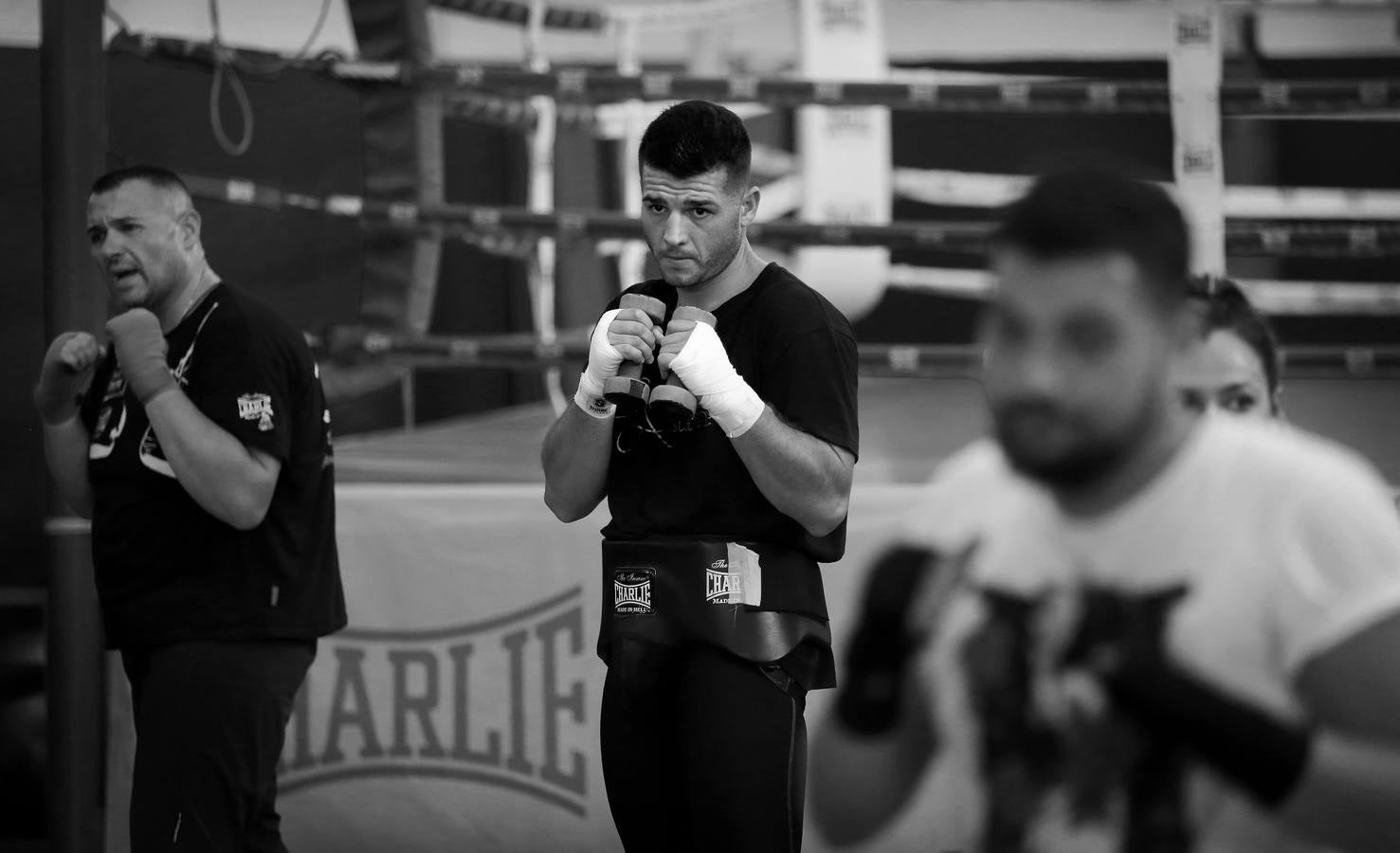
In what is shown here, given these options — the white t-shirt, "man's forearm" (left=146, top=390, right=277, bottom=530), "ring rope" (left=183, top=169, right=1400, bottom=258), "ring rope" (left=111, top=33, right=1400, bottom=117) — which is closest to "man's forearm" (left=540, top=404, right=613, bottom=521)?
"man's forearm" (left=146, top=390, right=277, bottom=530)

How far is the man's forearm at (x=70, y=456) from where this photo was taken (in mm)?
2793

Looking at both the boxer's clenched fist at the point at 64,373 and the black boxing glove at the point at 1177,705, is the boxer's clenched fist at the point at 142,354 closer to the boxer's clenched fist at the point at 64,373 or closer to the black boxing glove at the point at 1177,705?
the boxer's clenched fist at the point at 64,373

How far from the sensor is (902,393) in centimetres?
568

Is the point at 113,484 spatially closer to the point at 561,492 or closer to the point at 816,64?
the point at 561,492

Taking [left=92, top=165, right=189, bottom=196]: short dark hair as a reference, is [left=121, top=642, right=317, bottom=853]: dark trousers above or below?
below

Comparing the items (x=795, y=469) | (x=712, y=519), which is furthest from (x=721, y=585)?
(x=795, y=469)

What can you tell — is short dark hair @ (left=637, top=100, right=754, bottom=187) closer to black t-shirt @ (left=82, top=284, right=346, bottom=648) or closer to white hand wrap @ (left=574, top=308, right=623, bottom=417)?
white hand wrap @ (left=574, top=308, right=623, bottom=417)

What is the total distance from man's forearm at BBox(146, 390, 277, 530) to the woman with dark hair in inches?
57.4

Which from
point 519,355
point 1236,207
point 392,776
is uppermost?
point 1236,207

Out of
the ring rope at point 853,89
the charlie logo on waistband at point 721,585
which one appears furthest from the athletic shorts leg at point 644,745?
the ring rope at point 853,89

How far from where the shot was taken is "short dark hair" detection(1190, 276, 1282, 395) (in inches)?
86.5

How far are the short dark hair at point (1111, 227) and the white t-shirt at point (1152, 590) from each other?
0.15 meters

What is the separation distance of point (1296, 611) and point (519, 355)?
3055 millimetres

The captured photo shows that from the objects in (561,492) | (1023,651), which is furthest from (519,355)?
(1023,651)
